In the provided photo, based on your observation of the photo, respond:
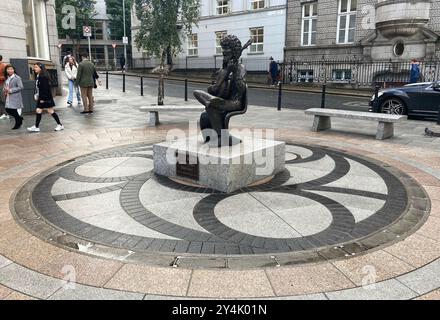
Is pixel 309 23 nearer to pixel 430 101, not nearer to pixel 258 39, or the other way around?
pixel 258 39

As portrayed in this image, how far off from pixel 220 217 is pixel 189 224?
42 centimetres

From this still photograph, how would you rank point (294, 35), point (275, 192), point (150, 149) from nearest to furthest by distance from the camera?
point (275, 192)
point (150, 149)
point (294, 35)

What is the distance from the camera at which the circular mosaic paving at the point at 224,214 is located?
3.96 metres

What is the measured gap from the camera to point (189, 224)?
180 inches

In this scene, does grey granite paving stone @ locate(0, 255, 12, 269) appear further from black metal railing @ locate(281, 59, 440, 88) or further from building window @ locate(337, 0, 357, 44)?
building window @ locate(337, 0, 357, 44)

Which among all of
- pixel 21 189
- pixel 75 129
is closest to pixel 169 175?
pixel 21 189

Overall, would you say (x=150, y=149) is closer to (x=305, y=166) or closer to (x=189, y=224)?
(x=305, y=166)

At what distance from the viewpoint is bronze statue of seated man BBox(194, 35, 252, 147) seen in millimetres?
6340

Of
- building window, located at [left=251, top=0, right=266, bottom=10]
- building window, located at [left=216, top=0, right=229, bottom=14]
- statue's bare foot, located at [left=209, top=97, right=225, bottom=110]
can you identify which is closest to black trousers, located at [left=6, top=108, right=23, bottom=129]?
statue's bare foot, located at [left=209, top=97, right=225, bottom=110]

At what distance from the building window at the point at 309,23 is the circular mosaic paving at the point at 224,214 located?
24.6 m

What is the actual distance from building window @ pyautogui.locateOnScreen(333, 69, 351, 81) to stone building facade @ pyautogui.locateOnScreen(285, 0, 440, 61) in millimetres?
963

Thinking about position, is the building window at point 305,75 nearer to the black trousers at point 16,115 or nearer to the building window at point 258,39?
the building window at point 258,39

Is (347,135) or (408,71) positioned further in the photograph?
(408,71)

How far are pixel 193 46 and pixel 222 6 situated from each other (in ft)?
17.1
